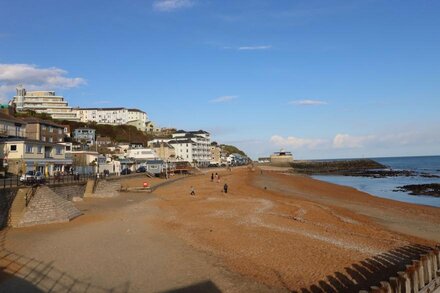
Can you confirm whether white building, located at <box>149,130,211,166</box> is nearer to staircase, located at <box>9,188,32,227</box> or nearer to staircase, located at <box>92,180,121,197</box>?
staircase, located at <box>92,180,121,197</box>

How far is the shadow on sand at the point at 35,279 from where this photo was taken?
1327cm

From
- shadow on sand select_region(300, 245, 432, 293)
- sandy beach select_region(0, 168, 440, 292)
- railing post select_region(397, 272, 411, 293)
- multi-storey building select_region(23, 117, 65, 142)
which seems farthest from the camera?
multi-storey building select_region(23, 117, 65, 142)

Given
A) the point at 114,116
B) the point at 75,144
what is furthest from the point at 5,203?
the point at 114,116

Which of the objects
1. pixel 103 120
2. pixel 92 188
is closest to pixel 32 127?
pixel 92 188

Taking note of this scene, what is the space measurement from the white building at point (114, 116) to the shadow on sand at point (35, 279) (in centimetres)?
14343

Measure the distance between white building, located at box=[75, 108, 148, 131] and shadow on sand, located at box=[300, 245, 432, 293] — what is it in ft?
488

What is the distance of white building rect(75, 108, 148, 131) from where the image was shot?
154 metres

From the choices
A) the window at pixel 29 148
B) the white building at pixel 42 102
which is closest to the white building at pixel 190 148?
the white building at pixel 42 102

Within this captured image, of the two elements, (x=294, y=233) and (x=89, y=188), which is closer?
(x=294, y=233)

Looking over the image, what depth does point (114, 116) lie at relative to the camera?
16125 centimetres

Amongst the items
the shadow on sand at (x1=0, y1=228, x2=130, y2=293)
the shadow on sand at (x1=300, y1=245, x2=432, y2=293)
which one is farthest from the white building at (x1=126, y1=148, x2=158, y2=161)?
the shadow on sand at (x1=300, y1=245, x2=432, y2=293)

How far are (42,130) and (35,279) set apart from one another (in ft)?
207

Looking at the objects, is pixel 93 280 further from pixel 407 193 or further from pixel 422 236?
pixel 407 193

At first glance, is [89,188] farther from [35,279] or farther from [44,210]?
[35,279]
